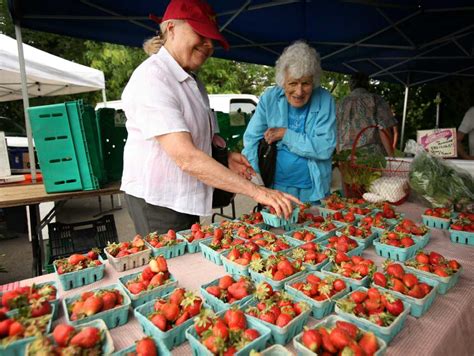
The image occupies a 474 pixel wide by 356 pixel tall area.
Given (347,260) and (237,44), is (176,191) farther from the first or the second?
(237,44)

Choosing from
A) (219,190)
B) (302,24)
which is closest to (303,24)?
(302,24)

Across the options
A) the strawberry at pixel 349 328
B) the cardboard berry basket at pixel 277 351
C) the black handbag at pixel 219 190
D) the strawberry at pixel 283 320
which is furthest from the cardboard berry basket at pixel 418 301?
the black handbag at pixel 219 190

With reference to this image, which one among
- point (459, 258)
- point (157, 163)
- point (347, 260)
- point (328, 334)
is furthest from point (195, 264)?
point (459, 258)

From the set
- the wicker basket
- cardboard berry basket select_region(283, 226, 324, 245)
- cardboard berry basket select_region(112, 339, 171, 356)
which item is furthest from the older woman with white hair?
cardboard berry basket select_region(112, 339, 171, 356)

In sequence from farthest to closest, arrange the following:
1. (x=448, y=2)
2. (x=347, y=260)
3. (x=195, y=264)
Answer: (x=448, y=2) < (x=195, y=264) < (x=347, y=260)

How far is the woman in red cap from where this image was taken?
68.0 inches

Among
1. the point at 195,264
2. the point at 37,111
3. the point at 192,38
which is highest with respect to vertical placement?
the point at 192,38

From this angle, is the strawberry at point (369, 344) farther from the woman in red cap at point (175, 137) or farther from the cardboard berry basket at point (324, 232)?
the cardboard berry basket at point (324, 232)

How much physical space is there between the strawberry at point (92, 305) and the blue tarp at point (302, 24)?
3202 millimetres

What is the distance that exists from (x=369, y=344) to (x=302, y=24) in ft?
14.8

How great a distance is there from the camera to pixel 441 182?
8.47 ft

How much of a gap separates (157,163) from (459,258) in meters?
1.75

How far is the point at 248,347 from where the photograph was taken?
986 millimetres

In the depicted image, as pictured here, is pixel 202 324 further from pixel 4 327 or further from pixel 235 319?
pixel 4 327
